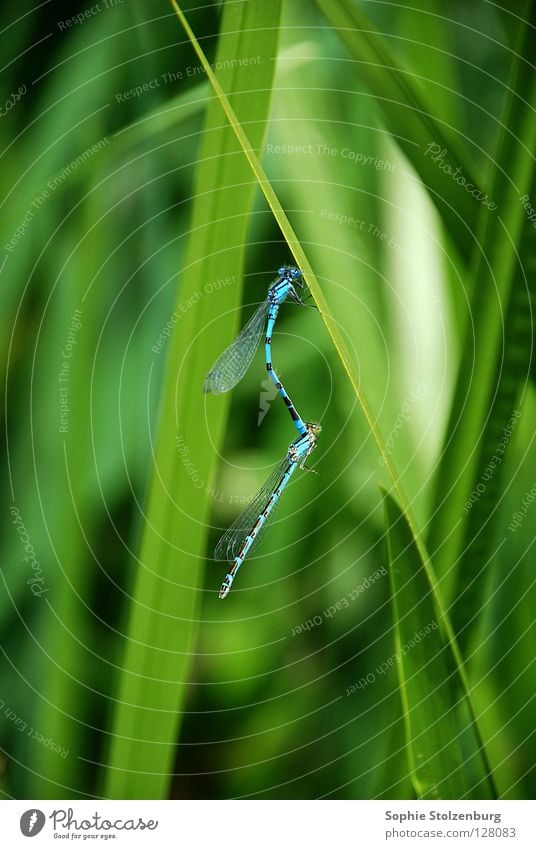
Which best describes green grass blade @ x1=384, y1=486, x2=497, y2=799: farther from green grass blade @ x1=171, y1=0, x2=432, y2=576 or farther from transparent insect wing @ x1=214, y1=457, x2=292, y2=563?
transparent insect wing @ x1=214, y1=457, x2=292, y2=563

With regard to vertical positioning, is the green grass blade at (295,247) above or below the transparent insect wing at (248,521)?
above

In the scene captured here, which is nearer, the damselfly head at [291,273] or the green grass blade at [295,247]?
the green grass blade at [295,247]

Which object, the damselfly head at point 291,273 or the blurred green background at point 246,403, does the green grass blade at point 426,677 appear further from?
the damselfly head at point 291,273

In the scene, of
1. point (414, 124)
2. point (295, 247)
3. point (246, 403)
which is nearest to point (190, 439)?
point (246, 403)

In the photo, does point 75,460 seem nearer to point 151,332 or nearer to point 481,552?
point 151,332
